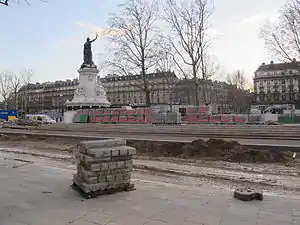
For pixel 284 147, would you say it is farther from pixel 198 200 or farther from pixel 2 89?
pixel 2 89

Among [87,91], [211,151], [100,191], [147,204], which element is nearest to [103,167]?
[100,191]

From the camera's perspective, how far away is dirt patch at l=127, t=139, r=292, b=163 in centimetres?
1091

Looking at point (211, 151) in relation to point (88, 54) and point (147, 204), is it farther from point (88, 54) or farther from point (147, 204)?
point (88, 54)

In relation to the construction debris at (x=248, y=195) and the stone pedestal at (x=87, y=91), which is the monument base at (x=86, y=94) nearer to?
the stone pedestal at (x=87, y=91)

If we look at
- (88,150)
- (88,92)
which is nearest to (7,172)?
(88,150)

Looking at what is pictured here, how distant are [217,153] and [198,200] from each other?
7.12m

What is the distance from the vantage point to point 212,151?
12320 mm

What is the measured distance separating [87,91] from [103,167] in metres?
33.6

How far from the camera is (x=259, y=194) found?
5367mm

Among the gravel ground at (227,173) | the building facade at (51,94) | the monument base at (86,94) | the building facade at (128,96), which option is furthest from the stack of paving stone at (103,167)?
the building facade at (51,94)

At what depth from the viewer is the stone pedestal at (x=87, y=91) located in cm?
3781

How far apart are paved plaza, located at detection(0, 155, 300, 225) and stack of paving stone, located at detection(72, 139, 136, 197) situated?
0.22m

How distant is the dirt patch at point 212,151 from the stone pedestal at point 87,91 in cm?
2417

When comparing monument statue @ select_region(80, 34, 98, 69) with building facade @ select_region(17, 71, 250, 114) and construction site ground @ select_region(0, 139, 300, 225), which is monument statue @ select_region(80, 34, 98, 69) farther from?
construction site ground @ select_region(0, 139, 300, 225)
